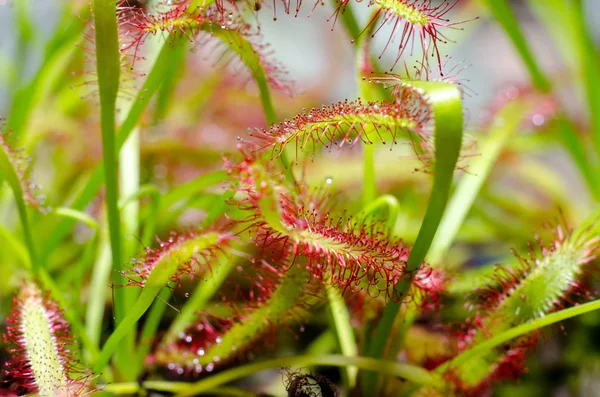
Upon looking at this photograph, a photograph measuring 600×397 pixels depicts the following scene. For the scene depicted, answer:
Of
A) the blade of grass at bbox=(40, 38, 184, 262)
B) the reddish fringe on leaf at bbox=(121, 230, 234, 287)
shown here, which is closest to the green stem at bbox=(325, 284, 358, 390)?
the reddish fringe on leaf at bbox=(121, 230, 234, 287)

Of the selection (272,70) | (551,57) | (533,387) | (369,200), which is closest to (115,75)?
(272,70)

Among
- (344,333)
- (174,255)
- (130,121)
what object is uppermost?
(130,121)

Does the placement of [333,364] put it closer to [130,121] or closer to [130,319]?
[130,319]

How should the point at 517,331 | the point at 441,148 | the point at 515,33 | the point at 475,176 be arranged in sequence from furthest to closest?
the point at 515,33, the point at 475,176, the point at 517,331, the point at 441,148

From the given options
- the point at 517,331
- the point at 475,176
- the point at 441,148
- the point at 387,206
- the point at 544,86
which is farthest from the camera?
the point at 544,86

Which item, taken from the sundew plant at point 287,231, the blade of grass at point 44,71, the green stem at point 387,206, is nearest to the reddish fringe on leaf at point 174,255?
the sundew plant at point 287,231

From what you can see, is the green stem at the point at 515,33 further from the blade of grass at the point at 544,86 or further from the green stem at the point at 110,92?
the green stem at the point at 110,92

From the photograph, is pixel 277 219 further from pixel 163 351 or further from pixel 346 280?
pixel 163 351

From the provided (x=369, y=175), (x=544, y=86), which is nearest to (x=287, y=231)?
(x=369, y=175)
